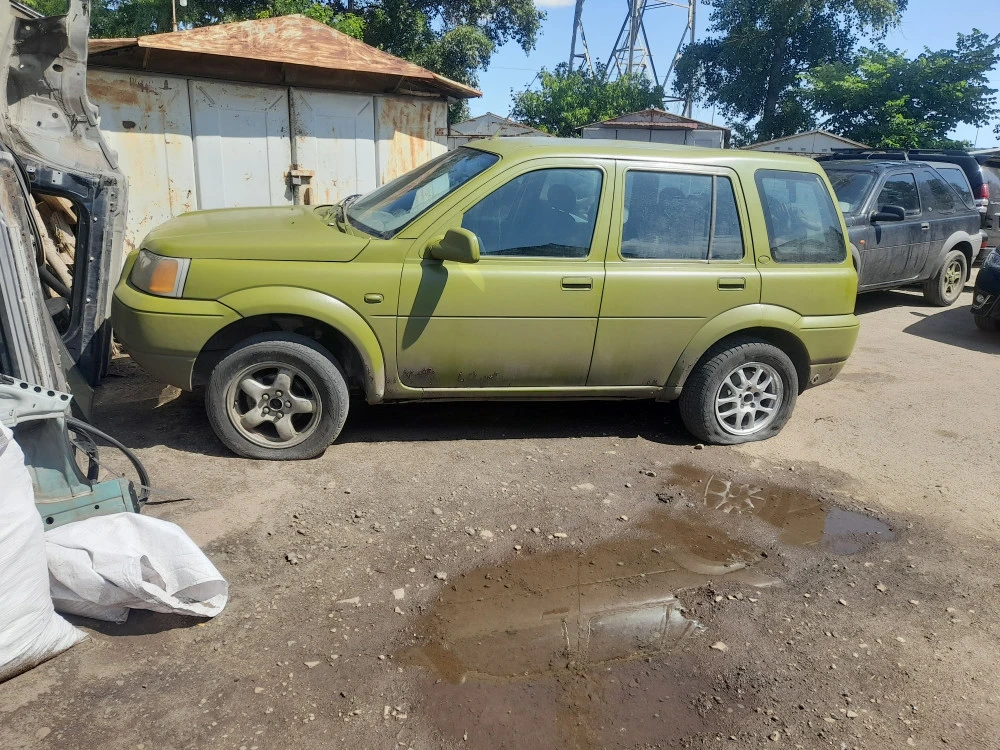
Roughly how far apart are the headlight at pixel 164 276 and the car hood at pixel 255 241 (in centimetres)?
4

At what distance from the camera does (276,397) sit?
4570 millimetres

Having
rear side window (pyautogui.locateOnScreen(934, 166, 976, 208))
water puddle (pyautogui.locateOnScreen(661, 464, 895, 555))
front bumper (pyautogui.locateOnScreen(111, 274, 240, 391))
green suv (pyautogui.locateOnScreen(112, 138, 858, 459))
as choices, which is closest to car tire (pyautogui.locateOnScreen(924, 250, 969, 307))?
rear side window (pyautogui.locateOnScreen(934, 166, 976, 208))

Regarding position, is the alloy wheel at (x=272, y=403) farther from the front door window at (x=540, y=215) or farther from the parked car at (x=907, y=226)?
the parked car at (x=907, y=226)

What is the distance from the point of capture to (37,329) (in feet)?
12.1

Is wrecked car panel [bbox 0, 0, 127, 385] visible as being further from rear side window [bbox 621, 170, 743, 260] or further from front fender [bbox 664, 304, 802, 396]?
front fender [bbox 664, 304, 802, 396]

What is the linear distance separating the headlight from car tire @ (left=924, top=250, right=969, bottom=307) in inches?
369

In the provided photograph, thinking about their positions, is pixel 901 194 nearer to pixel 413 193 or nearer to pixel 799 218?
pixel 799 218

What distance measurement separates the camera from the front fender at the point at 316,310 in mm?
4391

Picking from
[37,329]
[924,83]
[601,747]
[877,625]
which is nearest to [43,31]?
[37,329]

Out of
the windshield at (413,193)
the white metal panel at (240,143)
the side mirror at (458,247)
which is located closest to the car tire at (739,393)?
the side mirror at (458,247)

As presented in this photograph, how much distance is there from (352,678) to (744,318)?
10.8ft

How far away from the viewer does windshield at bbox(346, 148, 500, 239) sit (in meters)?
4.72

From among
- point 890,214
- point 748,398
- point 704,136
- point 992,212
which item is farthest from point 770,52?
point 748,398

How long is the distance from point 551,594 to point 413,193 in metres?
2.59
